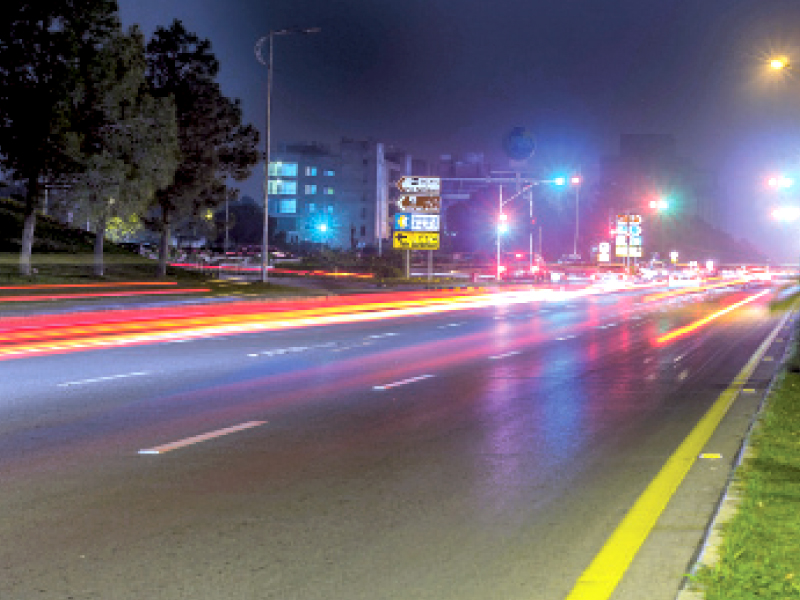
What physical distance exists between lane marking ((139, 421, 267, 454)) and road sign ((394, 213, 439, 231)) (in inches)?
1990

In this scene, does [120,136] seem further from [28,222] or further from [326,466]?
[326,466]

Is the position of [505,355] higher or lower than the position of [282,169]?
lower

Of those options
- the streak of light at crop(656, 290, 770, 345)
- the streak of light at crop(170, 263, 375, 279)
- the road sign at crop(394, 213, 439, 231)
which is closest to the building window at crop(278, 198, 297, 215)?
the streak of light at crop(170, 263, 375, 279)

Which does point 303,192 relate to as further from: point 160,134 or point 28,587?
point 28,587

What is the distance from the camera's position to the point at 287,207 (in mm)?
152750

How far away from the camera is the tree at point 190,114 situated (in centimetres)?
4772

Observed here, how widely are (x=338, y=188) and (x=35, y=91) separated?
364ft

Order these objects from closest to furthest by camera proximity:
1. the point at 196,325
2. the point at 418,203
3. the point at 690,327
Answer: the point at 196,325 → the point at 690,327 → the point at 418,203

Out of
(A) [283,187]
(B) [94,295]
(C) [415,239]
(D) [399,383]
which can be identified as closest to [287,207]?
(A) [283,187]

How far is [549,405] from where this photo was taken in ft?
41.1

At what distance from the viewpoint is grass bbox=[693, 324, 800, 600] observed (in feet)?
16.1

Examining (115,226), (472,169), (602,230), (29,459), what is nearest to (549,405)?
(29,459)

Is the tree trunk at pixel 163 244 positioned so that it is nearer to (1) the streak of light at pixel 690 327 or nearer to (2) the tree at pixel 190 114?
(2) the tree at pixel 190 114

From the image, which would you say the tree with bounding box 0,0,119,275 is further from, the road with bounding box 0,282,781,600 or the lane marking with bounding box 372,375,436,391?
the lane marking with bounding box 372,375,436,391
